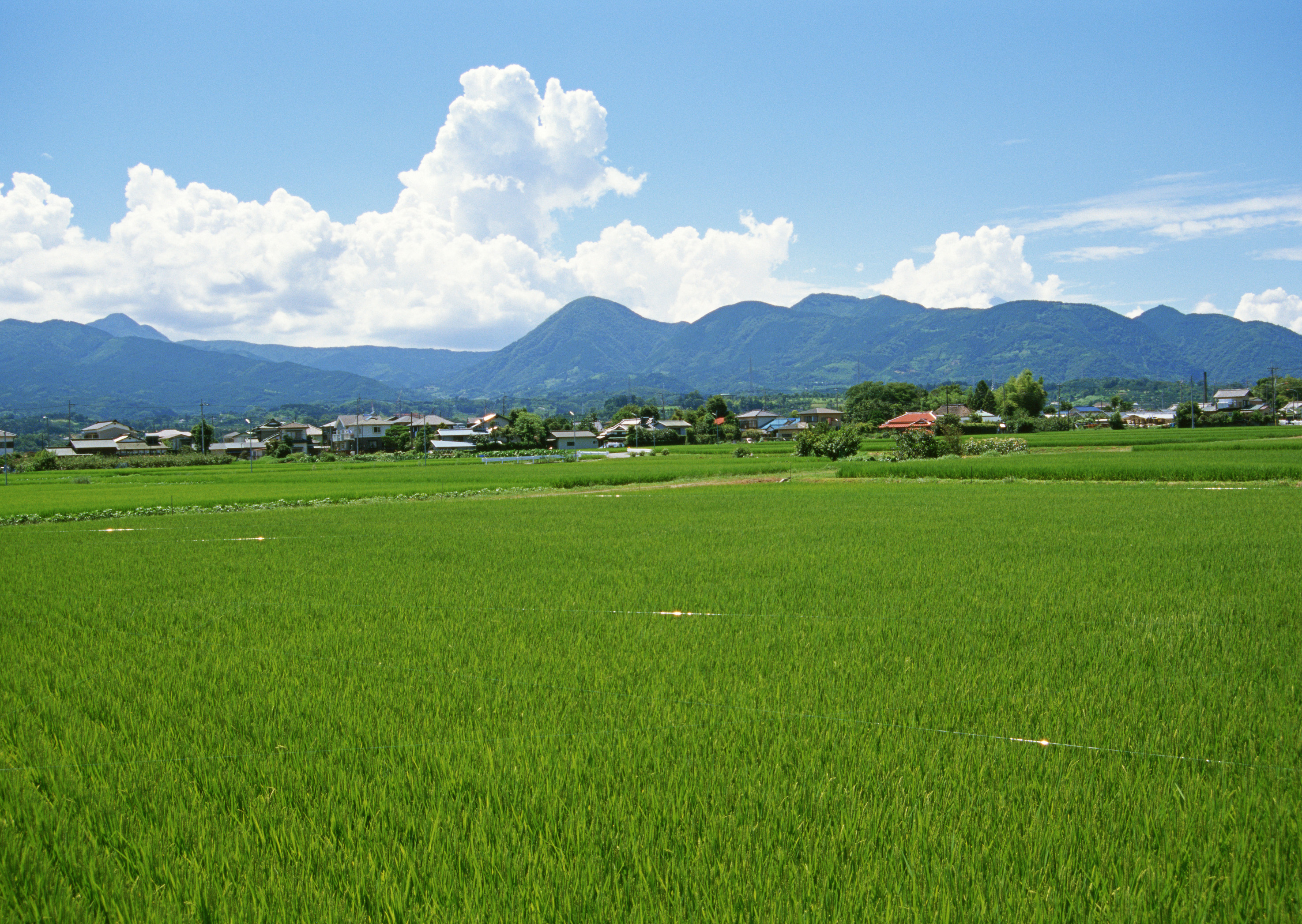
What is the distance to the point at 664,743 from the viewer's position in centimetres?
398

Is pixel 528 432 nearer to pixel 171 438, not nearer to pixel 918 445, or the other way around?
pixel 918 445

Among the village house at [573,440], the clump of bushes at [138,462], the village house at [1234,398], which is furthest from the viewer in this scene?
the village house at [1234,398]

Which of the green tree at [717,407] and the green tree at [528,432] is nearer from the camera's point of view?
the green tree at [528,432]

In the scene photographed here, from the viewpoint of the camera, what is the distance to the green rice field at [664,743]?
272 cm

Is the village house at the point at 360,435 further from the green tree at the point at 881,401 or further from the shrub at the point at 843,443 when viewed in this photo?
the green tree at the point at 881,401

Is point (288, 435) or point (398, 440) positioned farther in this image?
point (288, 435)

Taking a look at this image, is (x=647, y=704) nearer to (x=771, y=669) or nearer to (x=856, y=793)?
(x=771, y=669)

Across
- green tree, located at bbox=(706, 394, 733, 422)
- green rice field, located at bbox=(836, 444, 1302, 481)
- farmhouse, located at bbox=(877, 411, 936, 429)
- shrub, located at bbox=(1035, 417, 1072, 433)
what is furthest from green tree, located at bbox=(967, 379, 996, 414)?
green rice field, located at bbox=(836, 444, 1302, 481)

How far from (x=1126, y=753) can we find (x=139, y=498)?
33.6 m

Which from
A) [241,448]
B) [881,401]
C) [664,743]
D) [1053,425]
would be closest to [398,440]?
[241,448]

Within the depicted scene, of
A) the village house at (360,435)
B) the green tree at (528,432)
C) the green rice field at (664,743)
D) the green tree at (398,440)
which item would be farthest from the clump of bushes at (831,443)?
the village house at (360,435)

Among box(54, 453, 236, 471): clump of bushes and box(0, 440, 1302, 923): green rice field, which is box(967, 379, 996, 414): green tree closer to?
box(54, 453, 236, 471): clump of bushes

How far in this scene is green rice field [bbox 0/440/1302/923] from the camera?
107 inches

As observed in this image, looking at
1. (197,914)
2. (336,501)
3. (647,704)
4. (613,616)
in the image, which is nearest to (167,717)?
(197,914)
